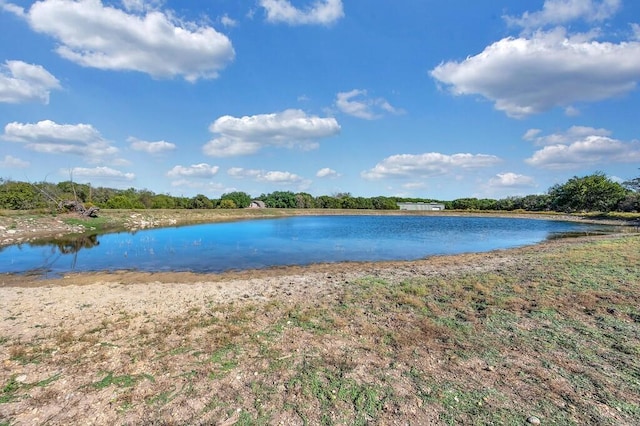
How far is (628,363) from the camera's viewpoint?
529cm

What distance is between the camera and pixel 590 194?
259ft

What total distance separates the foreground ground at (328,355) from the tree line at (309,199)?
50.6 meters

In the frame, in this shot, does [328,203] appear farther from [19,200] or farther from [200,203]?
[19,200]

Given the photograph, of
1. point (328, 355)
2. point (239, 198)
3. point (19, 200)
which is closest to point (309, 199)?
point (239, 198)

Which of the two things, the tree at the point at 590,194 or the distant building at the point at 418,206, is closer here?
the tree at the point at 590,194

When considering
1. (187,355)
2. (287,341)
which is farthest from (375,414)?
(187,355)

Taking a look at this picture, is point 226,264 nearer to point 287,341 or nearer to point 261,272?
point 261,272

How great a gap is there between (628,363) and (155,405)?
775cm

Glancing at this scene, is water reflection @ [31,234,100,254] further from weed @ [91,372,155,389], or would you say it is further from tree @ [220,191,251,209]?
tree @ [220,191,251,209]

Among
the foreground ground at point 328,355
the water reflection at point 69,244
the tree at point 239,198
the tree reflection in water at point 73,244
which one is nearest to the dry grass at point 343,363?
the foreground ground at point 328,355

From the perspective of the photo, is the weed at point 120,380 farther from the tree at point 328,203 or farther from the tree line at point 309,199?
the tree at point 328,203

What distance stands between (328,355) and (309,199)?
10619cm

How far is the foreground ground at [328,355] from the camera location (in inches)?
168

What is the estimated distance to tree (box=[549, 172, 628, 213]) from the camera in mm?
75312
